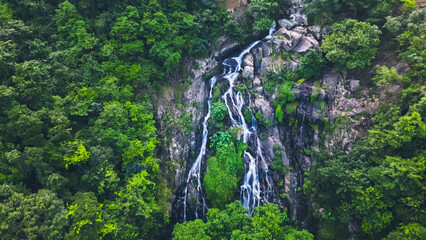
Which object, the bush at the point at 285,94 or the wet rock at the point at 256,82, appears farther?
the wet rock at the point at 256,82

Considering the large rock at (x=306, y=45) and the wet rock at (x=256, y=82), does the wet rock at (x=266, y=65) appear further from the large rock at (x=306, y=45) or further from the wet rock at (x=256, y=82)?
the large rock at (x=306, y=45)

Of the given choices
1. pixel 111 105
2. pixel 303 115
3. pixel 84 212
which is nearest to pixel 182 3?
pixel 111 105

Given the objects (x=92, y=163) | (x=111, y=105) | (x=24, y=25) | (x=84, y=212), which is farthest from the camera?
(x=24, y=25)

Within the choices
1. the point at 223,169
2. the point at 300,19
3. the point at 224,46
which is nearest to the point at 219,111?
the point at 223,169

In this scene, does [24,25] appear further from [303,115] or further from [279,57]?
[303,115]

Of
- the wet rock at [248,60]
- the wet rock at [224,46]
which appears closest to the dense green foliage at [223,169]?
the wet rock at [248,60]

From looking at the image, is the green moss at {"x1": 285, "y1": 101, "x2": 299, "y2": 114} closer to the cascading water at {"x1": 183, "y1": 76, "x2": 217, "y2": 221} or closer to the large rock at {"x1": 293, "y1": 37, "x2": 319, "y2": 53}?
the large rock at {"x1": 293, "y1": 37, "x2": 319, "y2": 53}

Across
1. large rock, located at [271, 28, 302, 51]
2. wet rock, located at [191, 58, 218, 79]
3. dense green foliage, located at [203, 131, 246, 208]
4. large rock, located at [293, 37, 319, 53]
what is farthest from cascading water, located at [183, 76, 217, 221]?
large rock, located at [293, 37, 319, 53]
